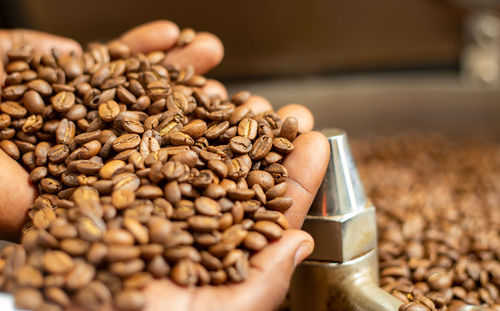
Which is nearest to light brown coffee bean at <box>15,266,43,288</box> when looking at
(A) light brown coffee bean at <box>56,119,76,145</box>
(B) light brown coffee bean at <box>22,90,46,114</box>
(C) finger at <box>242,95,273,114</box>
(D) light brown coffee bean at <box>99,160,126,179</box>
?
(D) light brown coffee bean at <box>99,160,126,179</box>

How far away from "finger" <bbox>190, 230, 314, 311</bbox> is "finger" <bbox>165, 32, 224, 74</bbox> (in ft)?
2.10

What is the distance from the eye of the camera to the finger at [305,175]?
91 cm

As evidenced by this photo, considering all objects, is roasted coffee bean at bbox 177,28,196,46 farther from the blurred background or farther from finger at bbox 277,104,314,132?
the blurred background

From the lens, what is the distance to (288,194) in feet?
3.00

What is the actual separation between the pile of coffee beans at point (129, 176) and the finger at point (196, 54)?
4cm

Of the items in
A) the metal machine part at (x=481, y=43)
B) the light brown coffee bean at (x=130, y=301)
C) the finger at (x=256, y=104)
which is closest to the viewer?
the light brown coffee bean at (x=130, y=301)

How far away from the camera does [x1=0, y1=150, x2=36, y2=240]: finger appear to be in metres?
0.95

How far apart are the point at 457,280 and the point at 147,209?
2.49 feet

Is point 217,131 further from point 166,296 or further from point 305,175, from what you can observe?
point 166,296

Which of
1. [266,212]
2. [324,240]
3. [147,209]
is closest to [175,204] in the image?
[147,209]

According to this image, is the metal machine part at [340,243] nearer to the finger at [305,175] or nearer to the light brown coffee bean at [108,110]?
the finger at [305,175]

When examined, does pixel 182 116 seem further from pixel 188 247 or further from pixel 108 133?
pixel 188 247

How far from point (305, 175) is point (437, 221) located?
635mm

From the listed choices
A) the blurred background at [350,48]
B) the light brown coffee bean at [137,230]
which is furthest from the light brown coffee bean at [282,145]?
the blurred background at [350,48]
